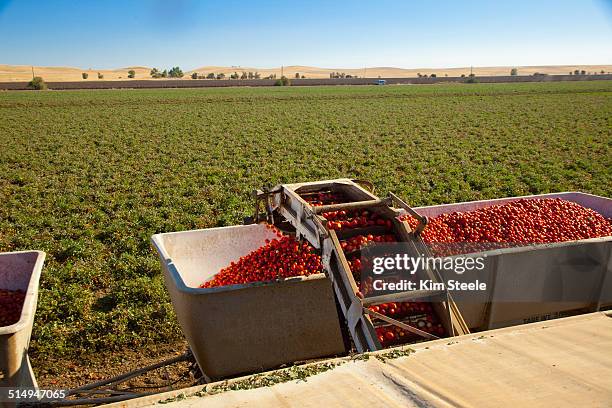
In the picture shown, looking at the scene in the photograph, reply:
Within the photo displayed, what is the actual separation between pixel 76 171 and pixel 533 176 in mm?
13438

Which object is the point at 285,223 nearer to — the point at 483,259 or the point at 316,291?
the point at 316,291

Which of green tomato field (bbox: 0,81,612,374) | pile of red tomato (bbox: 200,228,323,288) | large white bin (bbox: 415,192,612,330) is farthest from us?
green tomato field (bbox: 0,81,612,374)

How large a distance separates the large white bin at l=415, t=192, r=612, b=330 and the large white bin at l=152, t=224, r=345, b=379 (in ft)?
4.62

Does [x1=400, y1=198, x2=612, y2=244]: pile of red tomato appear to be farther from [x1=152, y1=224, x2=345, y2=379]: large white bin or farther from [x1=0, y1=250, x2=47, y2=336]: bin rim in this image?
[x1=0, y1=250, x2=47, y2=336]: bin rim

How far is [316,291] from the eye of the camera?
15.8 feet

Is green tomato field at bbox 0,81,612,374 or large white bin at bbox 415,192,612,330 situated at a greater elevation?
large white bin at bbox 415,192,612,330

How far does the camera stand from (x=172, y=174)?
47.8 ft

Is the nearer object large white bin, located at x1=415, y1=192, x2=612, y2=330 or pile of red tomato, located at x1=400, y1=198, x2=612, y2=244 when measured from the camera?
large white bin, located at x1=415, y1=192, x2=612, y2=330

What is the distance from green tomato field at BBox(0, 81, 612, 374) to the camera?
6.88 m

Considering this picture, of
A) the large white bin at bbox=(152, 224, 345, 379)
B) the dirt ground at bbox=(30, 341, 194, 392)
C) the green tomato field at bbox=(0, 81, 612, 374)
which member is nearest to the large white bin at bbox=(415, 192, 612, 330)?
the large white bin at bbox=(152, 224, 345, 379)

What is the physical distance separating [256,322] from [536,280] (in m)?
3.05

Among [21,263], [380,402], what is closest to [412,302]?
[380,402]

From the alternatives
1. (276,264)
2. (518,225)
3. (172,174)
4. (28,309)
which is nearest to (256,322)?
(276,264)

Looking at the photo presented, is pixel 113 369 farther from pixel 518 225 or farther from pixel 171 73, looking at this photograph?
pixel 171 73
